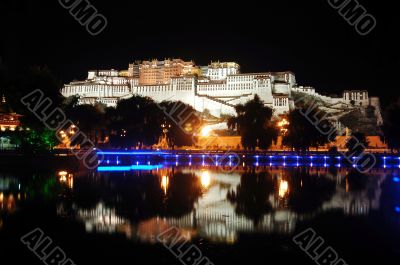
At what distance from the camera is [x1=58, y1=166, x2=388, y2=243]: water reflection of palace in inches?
452

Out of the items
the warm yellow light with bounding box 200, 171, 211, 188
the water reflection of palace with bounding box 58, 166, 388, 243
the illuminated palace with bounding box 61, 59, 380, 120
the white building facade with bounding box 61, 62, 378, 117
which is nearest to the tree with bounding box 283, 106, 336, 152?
the warm yellow light with bounding box 200, 171, 211, 188

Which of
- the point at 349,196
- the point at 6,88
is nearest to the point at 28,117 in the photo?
the point at 6,88

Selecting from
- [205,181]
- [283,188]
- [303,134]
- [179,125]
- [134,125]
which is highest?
[179,125]

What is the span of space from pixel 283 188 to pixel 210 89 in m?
76.1

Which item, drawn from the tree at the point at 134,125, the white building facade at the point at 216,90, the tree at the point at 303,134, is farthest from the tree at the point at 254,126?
the white building facade at the point at 216,90

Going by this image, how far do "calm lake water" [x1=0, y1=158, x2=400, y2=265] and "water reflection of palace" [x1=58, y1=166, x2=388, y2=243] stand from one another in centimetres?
3

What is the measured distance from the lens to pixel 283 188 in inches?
773

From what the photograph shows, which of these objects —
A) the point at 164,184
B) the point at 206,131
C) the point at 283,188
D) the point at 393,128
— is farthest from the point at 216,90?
the point at 283,188

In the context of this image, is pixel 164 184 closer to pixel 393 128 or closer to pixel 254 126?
pixel 254 126

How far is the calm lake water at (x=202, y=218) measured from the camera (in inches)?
375

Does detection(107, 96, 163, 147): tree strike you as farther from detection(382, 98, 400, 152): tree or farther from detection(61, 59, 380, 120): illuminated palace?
detection(61, 59, 380, 120): illuminated palace

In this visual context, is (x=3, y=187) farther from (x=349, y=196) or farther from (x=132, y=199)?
(x=349, y=196)

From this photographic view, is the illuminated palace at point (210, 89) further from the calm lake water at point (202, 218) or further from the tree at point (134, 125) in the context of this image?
the calm lake water at point (202, 218)

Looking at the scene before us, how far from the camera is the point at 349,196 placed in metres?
17.5
